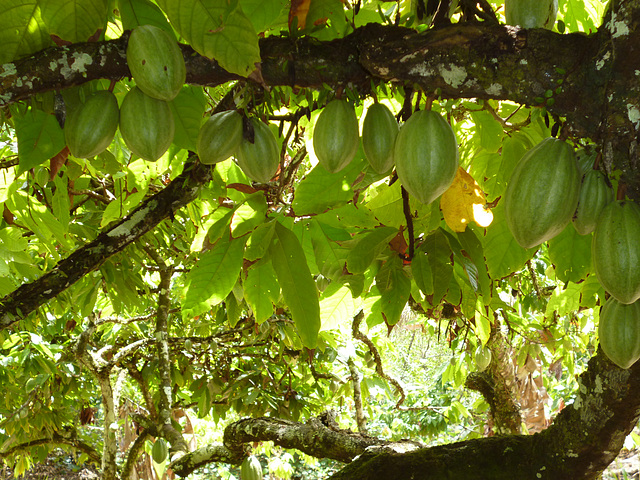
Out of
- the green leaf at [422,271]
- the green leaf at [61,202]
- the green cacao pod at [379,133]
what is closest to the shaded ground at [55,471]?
the green leaf at [61,202]

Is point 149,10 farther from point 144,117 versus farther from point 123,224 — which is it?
point 123,224

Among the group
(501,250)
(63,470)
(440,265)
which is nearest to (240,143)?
(440,265)

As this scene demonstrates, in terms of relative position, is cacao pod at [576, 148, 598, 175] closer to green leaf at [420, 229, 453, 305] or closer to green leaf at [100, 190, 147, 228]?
green leaf at [420, 229, 453, 305]

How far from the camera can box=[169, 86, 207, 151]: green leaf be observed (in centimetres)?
93

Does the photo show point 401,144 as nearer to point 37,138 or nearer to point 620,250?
point 620,250

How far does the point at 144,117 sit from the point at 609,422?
106 centimetres

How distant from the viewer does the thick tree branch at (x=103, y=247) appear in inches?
56.3

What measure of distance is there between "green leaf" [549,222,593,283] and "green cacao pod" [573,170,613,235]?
14.1 inches

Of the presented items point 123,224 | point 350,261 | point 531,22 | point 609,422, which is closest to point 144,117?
point 350,261

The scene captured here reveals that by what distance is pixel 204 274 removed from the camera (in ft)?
3.42

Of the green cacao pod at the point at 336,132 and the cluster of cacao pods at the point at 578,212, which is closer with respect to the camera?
the cluster of cacao pods at the point at 578,212

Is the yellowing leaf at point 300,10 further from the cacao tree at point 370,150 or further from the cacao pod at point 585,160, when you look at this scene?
the cacao pod at point 585,160

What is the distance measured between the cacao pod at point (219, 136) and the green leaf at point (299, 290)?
0.75 ft

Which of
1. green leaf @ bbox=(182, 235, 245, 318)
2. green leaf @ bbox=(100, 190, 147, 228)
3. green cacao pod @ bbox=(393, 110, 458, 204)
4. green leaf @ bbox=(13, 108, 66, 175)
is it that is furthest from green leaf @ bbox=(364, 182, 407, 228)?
green leaf @ bbox=(100, 190, 147, 228)
